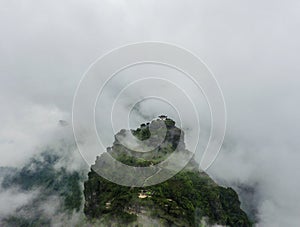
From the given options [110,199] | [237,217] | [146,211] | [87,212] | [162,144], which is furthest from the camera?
[162,144]

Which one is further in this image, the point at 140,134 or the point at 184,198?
the point at 140,134

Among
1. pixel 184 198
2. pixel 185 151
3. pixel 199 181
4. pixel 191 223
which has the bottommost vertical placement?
pixel 191 223

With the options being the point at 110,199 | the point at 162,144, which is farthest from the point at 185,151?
the point at 110,199

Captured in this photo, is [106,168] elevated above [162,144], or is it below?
below

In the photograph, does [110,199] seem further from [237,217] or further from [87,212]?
[237,217]

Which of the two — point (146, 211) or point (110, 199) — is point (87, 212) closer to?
point (110, 199)

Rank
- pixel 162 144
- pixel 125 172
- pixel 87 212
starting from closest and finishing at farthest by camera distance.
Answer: pixel 87 212
pixel 125 172
pixel 162 144

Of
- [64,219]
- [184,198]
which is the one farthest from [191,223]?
[64,219]
